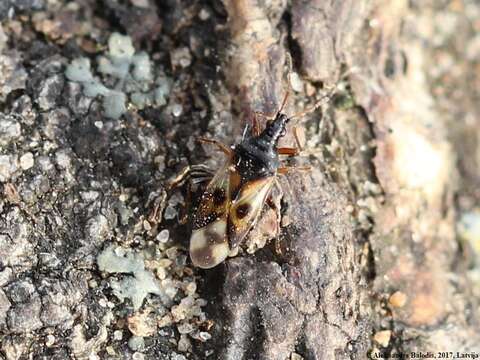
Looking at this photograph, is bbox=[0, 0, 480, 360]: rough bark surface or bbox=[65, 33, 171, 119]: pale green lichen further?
bbox=[65, 33, 171, 119]: pale green lichen

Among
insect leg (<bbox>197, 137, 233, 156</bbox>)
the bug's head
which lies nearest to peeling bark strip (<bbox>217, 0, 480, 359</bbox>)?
the bug's head

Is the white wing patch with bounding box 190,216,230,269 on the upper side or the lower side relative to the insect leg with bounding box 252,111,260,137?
lower

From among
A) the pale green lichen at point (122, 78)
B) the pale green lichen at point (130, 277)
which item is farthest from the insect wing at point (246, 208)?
the pale green lichen at point (122, 78)

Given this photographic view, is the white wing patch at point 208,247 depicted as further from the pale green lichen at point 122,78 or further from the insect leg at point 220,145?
the pale green lichen at point 122,78

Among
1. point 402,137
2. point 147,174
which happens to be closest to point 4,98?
point 147,174

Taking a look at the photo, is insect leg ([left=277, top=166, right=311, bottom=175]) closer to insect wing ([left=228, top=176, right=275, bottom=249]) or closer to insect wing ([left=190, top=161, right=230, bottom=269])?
insect wing ([left=228, top=176, right=275, bottom=249])

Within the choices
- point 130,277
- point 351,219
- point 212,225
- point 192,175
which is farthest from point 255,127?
point 130,277

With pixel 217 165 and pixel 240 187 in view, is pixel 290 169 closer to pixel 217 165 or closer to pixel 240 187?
pixel 240 187

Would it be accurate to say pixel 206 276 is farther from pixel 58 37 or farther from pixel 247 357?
pixel 58 37
